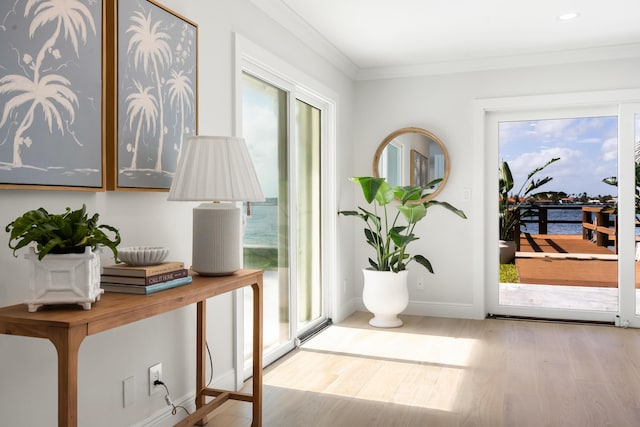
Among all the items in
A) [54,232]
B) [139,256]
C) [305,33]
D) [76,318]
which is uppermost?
[305,33]

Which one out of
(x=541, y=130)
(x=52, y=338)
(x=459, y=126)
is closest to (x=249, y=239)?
(x=52, y=338)

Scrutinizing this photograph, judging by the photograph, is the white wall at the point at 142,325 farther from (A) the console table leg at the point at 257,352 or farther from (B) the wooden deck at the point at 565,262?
(B) the wooden deck at the point at 565,262

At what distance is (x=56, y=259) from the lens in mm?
1535

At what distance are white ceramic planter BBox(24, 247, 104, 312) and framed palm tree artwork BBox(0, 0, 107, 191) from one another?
31cm

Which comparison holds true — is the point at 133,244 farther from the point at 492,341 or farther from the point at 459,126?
the point at 459,126

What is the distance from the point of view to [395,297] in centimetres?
446

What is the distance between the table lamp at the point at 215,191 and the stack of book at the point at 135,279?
0.34 metres

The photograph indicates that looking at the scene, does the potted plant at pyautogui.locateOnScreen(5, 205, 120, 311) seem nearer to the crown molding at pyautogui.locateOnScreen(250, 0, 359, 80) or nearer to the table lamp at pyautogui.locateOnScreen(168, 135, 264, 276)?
the table lamp at pyautogui.locateOnScreen(168, 135, 264, 276)

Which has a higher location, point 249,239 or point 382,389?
point 249,239

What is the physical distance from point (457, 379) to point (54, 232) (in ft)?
8.18

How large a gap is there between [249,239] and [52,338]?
1.98m

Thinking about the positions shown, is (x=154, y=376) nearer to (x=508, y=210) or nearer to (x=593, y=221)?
(x=508, y=210)

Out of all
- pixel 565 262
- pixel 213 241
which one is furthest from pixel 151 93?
pixel 565 262

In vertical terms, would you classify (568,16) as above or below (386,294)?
above
